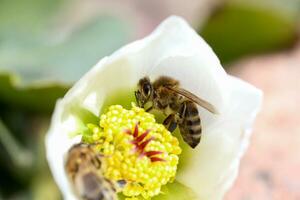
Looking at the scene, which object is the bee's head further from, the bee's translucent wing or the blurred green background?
the blurred green background

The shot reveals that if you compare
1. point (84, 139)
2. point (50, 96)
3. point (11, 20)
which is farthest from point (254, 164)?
point (11, 20)

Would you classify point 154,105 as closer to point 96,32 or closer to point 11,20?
point 96,32

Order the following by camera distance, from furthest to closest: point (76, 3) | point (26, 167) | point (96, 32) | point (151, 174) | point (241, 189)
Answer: point (76, 3), point (96, 32), point (26, 167), point (241, 189), point (151, 174)

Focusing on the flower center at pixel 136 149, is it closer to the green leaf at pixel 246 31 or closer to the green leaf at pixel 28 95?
the green leaf at pixel 28 95

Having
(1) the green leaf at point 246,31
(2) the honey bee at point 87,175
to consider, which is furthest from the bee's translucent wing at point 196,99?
(1) the green leaf at point 246,31

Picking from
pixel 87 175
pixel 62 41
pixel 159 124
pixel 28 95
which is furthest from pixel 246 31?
pixel 87 175

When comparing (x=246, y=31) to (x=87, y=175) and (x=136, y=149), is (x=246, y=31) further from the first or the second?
(x=87, y=175)
